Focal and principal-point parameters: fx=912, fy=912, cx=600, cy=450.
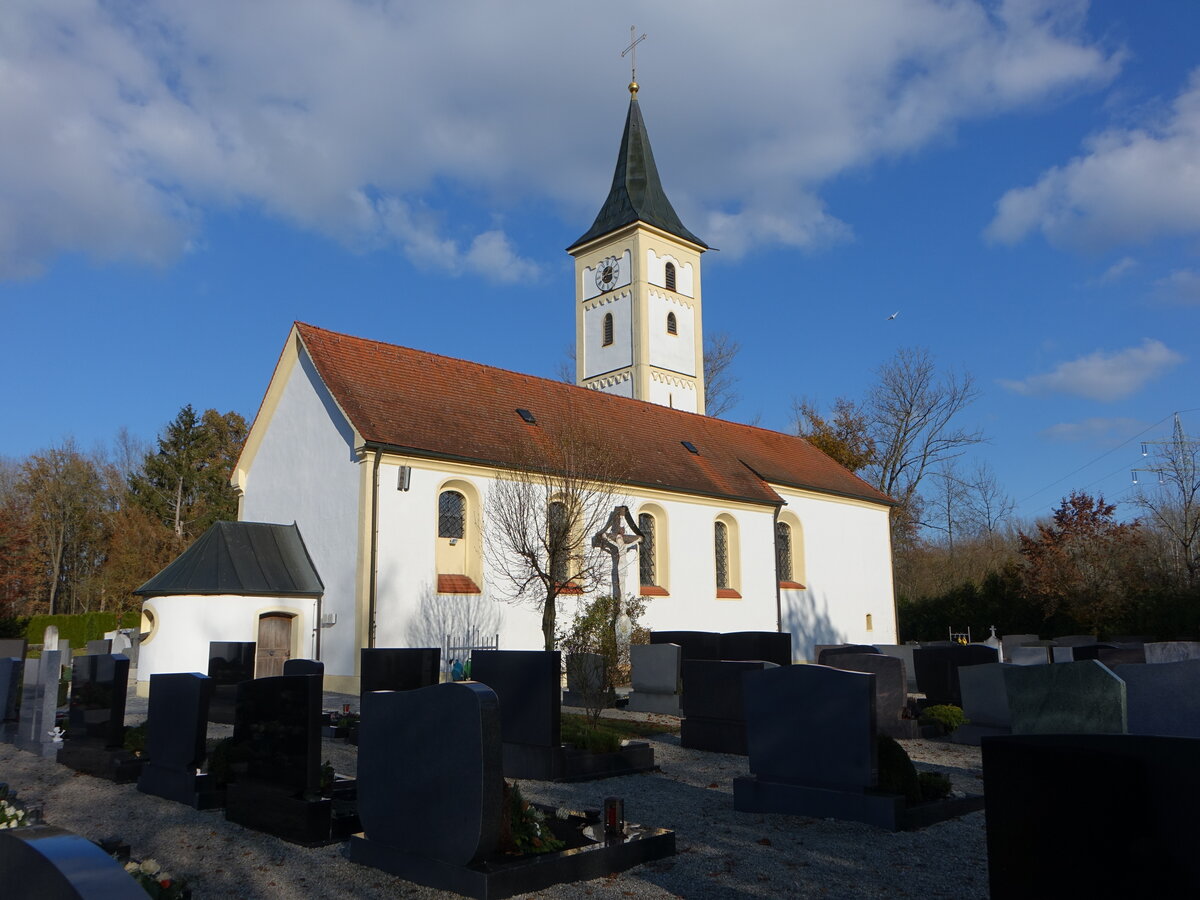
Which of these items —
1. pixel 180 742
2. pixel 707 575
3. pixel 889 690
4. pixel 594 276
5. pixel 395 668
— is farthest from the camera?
pixel 594 276

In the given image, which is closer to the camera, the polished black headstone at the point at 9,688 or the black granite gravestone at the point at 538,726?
the black granite gravestone at the point at 538,726

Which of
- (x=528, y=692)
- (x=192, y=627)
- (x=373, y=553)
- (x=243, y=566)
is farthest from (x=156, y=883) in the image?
(x=243, y=566)

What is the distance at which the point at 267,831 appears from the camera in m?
7.26

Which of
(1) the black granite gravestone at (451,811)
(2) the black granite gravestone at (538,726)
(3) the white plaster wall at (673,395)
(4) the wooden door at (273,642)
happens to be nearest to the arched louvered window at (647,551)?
(4) the wooden door at (273,642)

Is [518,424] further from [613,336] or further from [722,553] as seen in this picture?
[613,336]

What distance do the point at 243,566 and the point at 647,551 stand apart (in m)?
10.5

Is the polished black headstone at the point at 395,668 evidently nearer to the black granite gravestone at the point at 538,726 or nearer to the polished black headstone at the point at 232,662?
the black granite gravestone at the point at 538,726

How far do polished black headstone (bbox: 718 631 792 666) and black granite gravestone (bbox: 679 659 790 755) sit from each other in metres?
2.60

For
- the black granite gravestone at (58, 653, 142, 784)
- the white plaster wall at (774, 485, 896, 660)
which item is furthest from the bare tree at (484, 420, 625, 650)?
the black granite gravestone at (58, 653, 142, 784)

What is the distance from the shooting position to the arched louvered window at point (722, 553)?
27.0m

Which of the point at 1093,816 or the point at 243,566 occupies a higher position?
the point at 243,566

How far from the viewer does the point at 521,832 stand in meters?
6.05

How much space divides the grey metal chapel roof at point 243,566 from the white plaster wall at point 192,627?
0.21 metres

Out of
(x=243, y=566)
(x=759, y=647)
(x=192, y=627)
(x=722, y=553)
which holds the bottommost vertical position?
(x=759, y=647)
